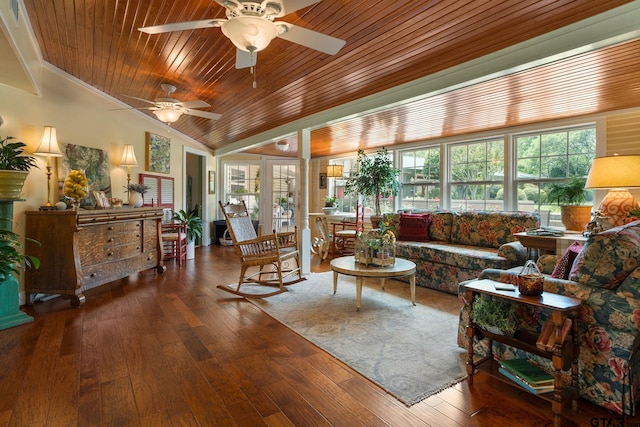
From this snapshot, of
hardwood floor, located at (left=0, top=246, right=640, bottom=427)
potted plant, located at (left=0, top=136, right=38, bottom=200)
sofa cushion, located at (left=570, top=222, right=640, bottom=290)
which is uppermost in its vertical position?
potted plant, located at (left=0, top=136, right=38, bottom=200)

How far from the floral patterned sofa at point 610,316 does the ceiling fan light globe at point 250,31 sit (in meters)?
2.10

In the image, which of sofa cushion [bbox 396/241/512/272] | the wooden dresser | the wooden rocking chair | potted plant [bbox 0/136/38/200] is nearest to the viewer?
potted plant [bbox 0/136/38/200]

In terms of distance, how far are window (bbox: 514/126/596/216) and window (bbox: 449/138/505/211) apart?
0.86 feet

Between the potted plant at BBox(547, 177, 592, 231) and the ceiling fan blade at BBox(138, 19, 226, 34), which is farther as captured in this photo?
the potted plant at BBox(547, 177, 592, 231)

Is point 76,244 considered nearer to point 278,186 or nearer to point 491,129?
point 278,186

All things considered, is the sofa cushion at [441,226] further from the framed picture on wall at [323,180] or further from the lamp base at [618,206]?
the framed picture on wall at [323,180]

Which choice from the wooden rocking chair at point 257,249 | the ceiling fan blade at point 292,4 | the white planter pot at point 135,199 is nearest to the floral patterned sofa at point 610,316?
the ceiling fan blade at point 292,4

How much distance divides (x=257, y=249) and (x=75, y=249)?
6.03ft

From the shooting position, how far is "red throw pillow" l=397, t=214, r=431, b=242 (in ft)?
15.8

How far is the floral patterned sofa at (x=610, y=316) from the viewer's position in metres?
1.60

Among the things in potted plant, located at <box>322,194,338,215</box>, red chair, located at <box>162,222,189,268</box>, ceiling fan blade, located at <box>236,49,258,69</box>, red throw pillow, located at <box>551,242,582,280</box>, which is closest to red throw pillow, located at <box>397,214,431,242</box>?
potted plant, located at <box>322,194,338,215</box>

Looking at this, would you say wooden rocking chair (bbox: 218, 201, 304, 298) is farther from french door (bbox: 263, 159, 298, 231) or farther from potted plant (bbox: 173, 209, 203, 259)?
french door (bbox: 263, 159, 298, 231)

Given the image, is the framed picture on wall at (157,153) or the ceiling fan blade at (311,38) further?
the framed picture on wall at (157,153)

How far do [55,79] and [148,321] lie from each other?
2.93 meters
